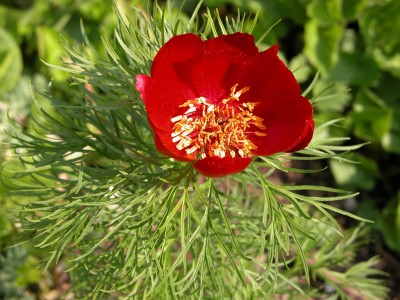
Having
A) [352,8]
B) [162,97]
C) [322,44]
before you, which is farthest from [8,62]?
[162,97]

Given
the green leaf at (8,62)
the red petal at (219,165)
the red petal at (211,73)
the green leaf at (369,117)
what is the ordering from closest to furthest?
the red petal at (219,165) < the red petal at (211,73) < the green leaf at (8,62) < the green leaf at (369,117)

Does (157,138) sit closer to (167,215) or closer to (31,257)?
(167,215)

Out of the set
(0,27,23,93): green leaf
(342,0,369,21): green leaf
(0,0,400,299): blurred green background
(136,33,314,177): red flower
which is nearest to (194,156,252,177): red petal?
(136,33,314,177): red flower

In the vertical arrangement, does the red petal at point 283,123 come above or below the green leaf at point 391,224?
above

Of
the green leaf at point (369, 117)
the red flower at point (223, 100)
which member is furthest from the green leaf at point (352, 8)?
the red flower at point (223, 100)

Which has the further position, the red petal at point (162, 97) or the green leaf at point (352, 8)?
the green leaf at point (352, 8)

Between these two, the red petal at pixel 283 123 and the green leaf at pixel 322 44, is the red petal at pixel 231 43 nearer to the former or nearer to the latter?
the red petal at pixel 283 123

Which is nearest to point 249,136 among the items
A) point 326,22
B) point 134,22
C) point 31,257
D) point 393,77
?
point 134,22
